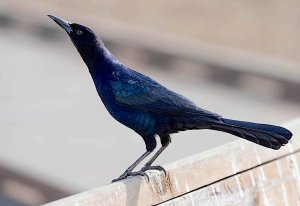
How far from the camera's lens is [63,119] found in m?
11.1

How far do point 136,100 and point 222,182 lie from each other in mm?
520

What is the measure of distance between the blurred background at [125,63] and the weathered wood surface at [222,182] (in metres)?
4.34

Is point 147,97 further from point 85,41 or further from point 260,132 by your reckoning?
point 260,132

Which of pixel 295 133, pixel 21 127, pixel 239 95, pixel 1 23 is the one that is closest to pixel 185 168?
pixel 295 133

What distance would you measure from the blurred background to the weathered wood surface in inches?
171

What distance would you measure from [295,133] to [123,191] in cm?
100

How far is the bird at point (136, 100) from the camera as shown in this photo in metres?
4.07

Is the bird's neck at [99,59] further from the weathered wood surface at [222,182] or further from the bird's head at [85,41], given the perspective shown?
the weathered wood surface at [222,182]

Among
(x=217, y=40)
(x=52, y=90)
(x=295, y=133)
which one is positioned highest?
(x=217, y=40)

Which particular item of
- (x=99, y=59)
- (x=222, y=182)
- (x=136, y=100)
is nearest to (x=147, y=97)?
(x=136, y=100)

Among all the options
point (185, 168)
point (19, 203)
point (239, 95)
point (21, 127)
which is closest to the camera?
point (185, 168)

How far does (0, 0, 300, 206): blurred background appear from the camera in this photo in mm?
9367

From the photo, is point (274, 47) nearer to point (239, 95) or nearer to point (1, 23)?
point (239, 95)

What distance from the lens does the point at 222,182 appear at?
3.89 meters
